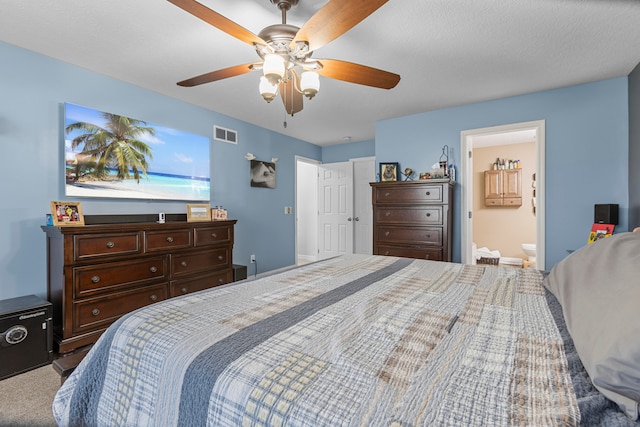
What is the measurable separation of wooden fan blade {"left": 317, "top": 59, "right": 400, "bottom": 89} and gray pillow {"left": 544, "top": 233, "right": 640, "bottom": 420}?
1.47 meters

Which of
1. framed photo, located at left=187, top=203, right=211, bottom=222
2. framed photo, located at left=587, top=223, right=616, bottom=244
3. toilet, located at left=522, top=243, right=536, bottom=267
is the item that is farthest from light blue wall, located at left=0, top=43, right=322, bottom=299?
toilet, located at left=522, top=243, right=536, bottom=267

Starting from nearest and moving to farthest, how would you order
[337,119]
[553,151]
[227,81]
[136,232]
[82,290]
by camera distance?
1. [82,290]
2. [136,232]
3. [227,81]
4. [553,151]
5. [337,119]

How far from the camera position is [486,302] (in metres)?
1.24

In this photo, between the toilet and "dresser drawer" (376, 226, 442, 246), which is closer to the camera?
"dresser drawer" (376, 226, 442, 246)

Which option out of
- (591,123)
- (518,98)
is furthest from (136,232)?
(591,123)

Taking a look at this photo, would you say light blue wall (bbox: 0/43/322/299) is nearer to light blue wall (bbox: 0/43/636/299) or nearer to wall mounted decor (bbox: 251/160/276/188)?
light blue wall (bbox: 0/43/636/299)

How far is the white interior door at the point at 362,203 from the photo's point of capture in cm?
579

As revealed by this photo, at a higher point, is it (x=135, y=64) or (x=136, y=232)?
(x=135, y=64)

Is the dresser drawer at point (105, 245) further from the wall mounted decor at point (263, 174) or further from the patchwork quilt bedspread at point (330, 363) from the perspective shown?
the wall mounted decor at point (263, 174)

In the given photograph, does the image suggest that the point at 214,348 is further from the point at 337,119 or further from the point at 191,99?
the point at 337,119

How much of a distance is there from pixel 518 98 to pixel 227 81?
11.2 ft

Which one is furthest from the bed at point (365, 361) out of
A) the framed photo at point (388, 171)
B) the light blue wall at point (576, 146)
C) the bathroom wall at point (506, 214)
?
the bathroom wall at point (506, 214)

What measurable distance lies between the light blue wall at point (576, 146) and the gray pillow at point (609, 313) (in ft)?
8.76

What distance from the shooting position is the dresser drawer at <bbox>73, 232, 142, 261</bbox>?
7.74ft
